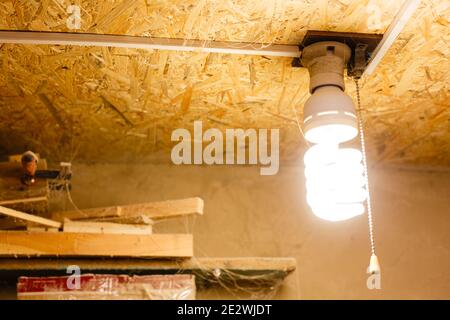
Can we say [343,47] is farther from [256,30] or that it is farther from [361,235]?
[361,235]

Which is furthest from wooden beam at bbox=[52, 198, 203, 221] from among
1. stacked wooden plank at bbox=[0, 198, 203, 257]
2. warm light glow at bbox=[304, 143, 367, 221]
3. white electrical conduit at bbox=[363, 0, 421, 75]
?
white electrical conduit at bbox=[363, 0, 421, 75]

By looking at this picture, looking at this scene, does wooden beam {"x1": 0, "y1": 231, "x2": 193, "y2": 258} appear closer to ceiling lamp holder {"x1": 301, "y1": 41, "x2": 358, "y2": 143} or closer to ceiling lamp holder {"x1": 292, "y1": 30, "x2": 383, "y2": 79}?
ceiling lamp holder {"x1": 301, "y1": 41, "x2": 358, "y2": 143}

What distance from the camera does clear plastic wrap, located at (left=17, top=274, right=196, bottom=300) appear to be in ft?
6.26

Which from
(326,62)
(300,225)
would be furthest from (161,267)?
(326,62)

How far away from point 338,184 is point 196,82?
29.1 inches

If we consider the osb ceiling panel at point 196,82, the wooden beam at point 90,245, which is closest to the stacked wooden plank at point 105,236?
the wooden beam at point 90,245

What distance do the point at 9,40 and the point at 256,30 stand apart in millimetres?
843

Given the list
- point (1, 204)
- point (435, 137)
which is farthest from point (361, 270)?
point (1, 204)

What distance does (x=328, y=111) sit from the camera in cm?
155

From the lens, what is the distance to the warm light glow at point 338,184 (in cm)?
158

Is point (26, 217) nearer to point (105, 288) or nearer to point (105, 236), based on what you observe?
point (105, 236)

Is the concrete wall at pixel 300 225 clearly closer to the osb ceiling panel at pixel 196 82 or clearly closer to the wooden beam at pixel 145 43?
the osb ceiling panel at pixel 196 82

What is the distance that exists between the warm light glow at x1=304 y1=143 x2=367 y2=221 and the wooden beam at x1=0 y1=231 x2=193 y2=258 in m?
0.68

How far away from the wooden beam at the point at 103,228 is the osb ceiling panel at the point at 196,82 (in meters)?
0.50
